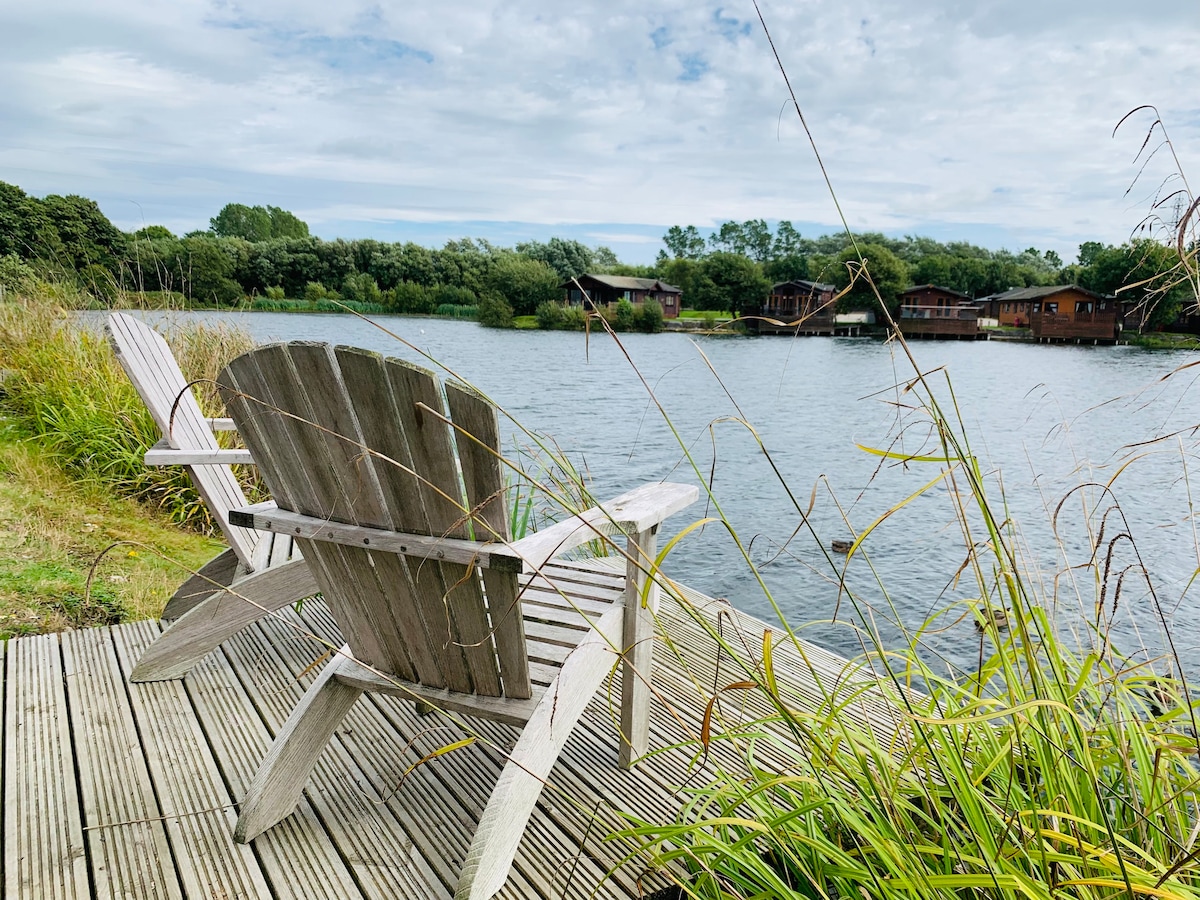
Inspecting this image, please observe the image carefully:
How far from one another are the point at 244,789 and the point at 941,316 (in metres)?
62.8

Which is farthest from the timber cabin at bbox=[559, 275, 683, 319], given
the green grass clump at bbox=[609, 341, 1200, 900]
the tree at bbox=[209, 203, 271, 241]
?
the green grass clump at bbox=[609, 341, 1200, 900]

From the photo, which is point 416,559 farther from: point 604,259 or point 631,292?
point 604,259

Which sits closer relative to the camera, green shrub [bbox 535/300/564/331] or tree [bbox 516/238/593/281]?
green shrub [bbox 535/300/564/331]

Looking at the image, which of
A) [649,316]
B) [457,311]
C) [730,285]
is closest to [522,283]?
[457,311]

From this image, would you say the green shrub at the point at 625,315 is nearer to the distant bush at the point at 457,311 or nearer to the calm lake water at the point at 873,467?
the calm lake water at the point at 873,467

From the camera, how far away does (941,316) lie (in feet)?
188

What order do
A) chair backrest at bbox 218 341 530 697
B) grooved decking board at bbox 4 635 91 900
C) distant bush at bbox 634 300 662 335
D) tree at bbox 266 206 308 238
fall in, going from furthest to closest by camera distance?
1. distant bush at bbox 634 300 662 335
2. tree at bbox 266 206 308 238
3. grooved decking board at bbox 4 635 91 900
4. chair backrest at bbox 218 341 530 697

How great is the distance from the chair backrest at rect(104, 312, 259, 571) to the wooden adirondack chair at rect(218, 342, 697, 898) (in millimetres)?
950

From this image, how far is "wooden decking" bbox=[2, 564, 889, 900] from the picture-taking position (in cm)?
150

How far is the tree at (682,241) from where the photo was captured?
8925 centimetres

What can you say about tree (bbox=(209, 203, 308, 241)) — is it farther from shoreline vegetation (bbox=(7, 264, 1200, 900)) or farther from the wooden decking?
shoreline vegetation (bbox=(7, 264, 1200, 900))

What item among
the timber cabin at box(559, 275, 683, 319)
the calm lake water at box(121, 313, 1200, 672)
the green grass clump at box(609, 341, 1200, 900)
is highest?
the timber cabin at box(559, 275, 683, 319)

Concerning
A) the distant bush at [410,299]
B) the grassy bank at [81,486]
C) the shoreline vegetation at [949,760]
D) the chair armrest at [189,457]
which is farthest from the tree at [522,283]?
the chair armrest at [189,457]

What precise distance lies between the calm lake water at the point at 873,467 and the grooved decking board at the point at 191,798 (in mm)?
1159
